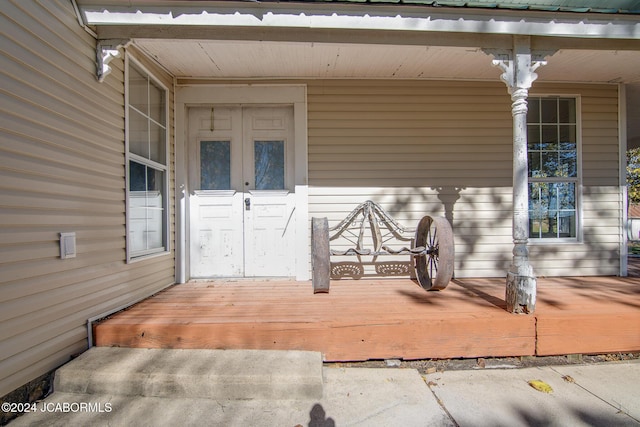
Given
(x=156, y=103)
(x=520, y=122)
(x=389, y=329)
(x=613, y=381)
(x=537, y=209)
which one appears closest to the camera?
(x=613, y=381)

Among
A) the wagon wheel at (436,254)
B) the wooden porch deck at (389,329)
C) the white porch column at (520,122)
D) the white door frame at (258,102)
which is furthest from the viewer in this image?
the white door frame at (258,102)

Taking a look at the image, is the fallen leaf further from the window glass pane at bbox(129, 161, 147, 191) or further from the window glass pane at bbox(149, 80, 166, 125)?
the window glass pane at bbox(149, 80, 166, 125)

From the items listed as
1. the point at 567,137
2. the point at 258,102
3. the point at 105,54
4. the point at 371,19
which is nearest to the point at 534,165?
the point at 567,137

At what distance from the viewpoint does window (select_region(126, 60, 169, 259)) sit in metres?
3.25

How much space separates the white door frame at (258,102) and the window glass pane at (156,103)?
0.67 feet

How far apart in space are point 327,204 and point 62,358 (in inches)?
114

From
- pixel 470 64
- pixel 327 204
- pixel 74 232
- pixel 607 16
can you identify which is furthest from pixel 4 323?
pixel 607 16

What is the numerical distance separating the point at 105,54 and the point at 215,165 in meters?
1.68

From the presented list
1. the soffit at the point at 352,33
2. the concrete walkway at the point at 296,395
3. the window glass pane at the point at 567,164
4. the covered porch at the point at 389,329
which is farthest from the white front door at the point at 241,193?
the window glass pane at the point at 567,164

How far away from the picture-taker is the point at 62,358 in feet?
7.73

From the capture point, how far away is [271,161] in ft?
13.9

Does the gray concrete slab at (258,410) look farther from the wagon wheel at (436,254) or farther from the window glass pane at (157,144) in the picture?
the window glass pane at (157,144)

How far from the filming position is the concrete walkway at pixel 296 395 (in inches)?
78.2

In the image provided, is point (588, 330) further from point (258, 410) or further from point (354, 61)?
point (354, 61)
